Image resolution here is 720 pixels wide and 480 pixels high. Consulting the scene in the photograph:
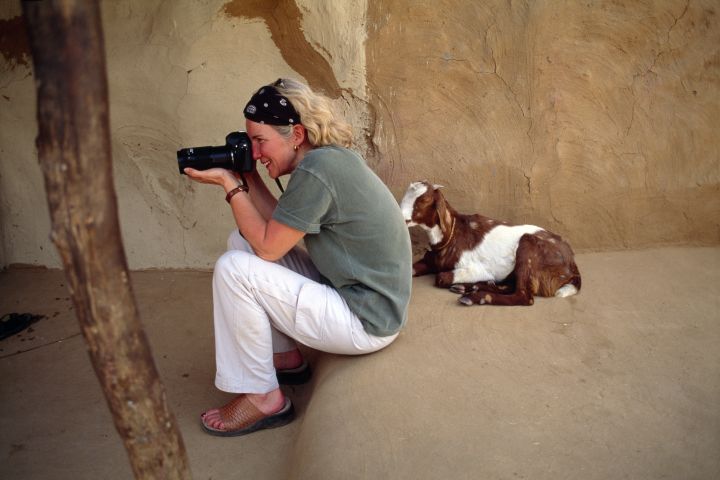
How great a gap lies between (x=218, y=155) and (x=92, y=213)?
40.6 inches

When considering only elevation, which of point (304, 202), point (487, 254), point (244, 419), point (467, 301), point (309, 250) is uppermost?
point (304, 202)

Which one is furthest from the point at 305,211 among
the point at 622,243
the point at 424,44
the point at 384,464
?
the point at 622,243

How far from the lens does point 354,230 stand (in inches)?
93.4

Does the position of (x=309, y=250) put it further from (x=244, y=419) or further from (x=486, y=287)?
(x=486, y=287)

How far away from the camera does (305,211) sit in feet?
7.44

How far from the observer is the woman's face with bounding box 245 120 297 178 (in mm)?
2367

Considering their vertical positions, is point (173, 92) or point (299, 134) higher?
point (173, 92)

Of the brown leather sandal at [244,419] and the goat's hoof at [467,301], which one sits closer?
the brown leather sandal at [244,419]

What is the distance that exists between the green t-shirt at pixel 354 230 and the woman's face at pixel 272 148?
15 centimetres

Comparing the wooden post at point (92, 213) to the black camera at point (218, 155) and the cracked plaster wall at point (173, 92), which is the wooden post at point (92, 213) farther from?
the cracked plaster wall at point (173, 92)

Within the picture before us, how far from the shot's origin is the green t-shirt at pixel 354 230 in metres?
2.27

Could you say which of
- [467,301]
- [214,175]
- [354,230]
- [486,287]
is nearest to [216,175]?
[214,175]

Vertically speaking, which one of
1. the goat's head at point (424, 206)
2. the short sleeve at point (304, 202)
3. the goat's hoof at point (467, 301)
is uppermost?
the short sleeve at point (304, 202)

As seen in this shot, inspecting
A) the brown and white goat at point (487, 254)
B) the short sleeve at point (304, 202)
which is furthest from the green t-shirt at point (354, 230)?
the brown and white goat at point (487, 254)
